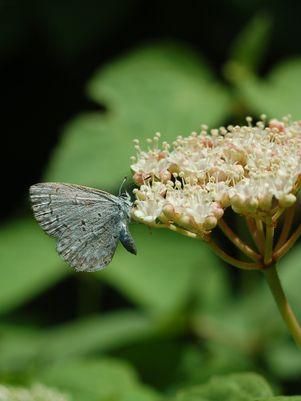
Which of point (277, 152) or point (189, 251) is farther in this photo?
point (189, 251)

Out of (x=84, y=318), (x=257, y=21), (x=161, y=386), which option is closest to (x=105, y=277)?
(x=84, y=318)

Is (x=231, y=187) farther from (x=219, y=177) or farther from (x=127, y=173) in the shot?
(x=127, y=173)

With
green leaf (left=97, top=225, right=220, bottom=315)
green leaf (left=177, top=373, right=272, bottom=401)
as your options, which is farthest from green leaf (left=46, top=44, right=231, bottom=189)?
green leaf (left=177, top=373, right=272, bottom=401)

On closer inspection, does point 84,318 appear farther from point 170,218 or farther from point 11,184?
point 170,218

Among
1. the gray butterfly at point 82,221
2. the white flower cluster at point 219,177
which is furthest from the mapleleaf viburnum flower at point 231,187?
the gray butterfly at point 82,221

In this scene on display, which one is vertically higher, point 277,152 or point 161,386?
point 277,152

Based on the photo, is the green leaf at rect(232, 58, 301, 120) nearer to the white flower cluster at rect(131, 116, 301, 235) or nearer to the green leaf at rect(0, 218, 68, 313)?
the white flower cluster at rect(131, 116, 301, 235)
